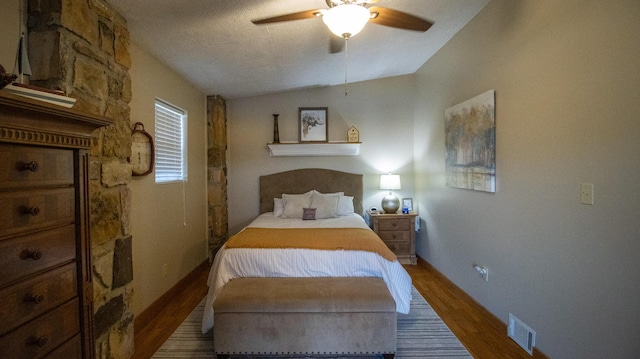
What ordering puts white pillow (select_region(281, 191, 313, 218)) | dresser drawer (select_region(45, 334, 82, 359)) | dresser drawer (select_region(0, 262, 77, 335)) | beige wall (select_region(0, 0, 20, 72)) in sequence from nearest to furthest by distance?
1. dresser drawer (select_region(0, 262, 77, 335))
2. dresser drawer (select_region(45, 334, 82, 359))
3. beige wall (select_region(0, 0, 20, 72))
4. white pillow (select_region(281, 191, 313, 218))

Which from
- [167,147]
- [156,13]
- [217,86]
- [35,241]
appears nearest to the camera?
[35,241]

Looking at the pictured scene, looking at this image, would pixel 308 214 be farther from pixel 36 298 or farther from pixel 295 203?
pixel 36 298

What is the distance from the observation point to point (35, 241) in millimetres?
1063

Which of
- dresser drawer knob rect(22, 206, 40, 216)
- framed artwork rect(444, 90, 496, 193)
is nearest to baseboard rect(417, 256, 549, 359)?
framed artwork rect(444, 90, 496, 193)

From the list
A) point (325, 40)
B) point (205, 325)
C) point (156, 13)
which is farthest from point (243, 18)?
point (205, 325)

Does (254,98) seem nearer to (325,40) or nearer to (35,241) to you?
(325,40)

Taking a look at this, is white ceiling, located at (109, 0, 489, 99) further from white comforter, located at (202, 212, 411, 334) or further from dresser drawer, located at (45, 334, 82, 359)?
dresser drawer, located at (45, 334, 82, 359)

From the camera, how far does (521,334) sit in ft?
7.34

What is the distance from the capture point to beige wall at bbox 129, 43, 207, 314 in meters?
2.61

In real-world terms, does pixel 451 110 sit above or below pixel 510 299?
above

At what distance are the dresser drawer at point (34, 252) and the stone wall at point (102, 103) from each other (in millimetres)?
686

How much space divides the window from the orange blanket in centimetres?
108

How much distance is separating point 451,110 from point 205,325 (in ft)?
10.3

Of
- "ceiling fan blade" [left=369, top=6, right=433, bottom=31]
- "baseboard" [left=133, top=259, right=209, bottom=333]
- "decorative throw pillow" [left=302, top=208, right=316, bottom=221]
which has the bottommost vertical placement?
"baseboard" [left=133, top=259, right=209, bottom=333]
